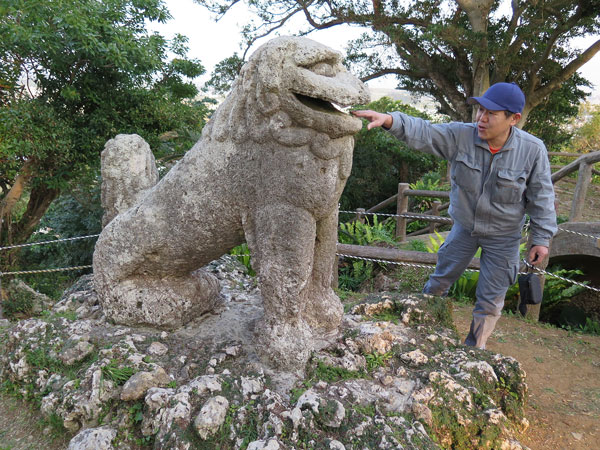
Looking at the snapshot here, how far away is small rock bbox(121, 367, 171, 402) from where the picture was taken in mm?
2041

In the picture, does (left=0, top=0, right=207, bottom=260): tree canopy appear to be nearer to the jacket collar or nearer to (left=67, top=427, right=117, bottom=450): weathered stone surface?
(left=67, top=427, right=117, bottom=450): weathered stone surface

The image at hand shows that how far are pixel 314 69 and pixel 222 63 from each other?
28.0 feet

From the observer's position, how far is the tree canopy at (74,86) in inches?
173

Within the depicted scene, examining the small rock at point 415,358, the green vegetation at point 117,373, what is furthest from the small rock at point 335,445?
the green vegetation at point 117,373

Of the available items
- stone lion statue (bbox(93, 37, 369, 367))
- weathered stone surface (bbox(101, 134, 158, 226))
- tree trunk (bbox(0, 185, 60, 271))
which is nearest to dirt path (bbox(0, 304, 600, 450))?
stone lion statue (bbox(93, 37, 369, 367))

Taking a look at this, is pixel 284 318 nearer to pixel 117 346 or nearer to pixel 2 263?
pixel 117 346

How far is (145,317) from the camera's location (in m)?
2.51

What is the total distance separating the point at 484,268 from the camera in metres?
2.85

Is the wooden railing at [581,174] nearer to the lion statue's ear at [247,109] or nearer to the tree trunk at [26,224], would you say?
the lion statue's ear at [247,109]

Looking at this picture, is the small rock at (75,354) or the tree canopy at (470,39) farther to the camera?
the tree canopy at (470,39)

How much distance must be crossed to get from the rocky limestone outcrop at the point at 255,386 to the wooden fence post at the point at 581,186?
3427 millimetres

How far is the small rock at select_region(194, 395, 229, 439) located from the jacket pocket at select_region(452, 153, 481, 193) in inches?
72.9

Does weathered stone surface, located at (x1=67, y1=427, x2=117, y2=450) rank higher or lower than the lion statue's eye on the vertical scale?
lower

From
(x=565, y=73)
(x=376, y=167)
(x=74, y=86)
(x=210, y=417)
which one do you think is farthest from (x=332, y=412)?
(x=565, y=73)
